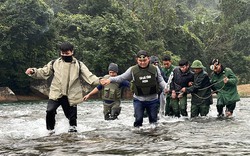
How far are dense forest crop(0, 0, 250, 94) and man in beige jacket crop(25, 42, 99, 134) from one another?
2667 centimetres

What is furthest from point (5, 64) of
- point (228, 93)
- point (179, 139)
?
point (179, 139)

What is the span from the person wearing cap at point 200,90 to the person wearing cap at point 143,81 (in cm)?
238

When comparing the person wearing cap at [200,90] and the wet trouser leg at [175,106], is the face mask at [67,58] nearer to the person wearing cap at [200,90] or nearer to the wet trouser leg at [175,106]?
the person wearing cap at [200,90]

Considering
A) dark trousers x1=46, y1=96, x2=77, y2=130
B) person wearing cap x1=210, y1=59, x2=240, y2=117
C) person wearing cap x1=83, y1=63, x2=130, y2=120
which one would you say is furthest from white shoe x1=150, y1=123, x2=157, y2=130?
person wearing cap x1=210, y1=59, x2=240, y2=117

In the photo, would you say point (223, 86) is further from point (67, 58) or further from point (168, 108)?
point (67, 58)

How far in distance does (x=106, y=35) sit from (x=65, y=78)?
2933 cm

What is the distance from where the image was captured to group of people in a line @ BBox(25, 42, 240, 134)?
856 centimetres

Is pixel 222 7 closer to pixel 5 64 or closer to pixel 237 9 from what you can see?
pixel 237 9

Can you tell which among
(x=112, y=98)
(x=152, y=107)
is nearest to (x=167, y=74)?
(x=112, y=98)

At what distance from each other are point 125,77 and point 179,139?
79.2 inches

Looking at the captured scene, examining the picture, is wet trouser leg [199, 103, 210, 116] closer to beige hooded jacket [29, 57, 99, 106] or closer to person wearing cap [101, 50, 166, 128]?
person wearing cap [101, 50, 166, 128]

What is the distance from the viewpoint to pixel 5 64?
37.0 m

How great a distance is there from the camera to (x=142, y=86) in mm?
8867

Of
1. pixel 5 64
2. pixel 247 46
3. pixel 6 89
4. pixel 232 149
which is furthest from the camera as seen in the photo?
pixel 247 46
